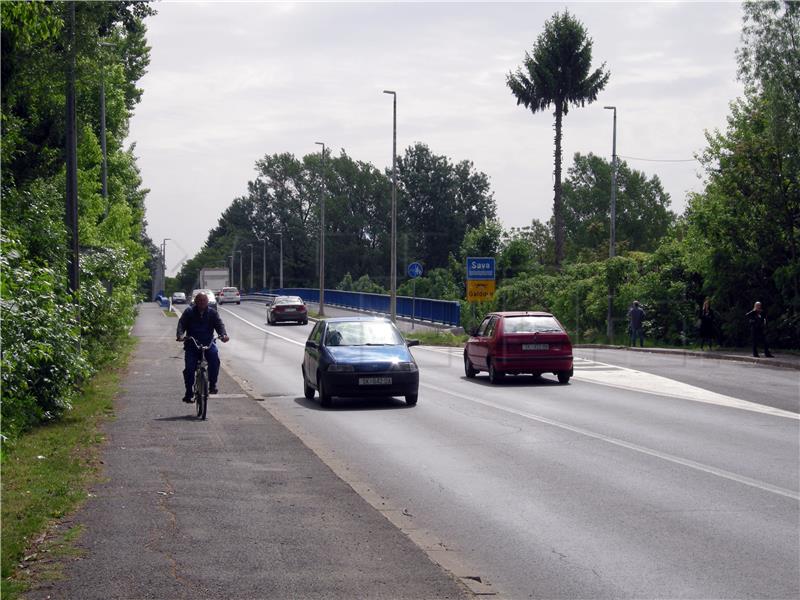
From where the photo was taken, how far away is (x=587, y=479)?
10.3m

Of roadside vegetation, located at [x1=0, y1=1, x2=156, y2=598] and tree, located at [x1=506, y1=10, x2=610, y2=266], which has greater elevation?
tree, located at [x1=506, y1=10, x2=610, y2=266]

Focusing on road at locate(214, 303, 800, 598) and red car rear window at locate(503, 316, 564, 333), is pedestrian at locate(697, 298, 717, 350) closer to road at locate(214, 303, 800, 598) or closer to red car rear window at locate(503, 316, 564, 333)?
road at locate(214, 303, 800, 598)

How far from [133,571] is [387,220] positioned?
11761cm

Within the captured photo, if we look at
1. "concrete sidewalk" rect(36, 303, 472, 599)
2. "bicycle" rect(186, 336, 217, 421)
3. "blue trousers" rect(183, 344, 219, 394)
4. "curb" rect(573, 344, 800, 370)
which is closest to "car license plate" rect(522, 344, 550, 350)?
"blue trousers" rect(183, 344, 219, 394)

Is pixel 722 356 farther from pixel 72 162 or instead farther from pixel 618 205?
pixel 618 205

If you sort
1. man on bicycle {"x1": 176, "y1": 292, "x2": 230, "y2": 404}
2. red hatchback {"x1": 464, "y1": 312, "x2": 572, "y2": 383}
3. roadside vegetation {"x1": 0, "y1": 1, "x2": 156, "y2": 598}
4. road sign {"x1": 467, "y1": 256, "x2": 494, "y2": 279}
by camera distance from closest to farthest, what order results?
roadside vegetation {"x1": 0, "y1": 1, "x2": 156, "y2": 598} < man on bicycle {"x1": 176, "y1": 292, "x2": 230, "y2": 404} < red hatchback {"x1": 464, "y1": 312, "x2": 572, "y2": 383} < road sign {"x1": 467, "y1": 256, "x2": 494, "y2": 279}

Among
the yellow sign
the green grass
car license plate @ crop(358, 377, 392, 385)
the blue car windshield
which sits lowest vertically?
the green grass

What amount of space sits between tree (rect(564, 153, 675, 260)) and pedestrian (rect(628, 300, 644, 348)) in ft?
246

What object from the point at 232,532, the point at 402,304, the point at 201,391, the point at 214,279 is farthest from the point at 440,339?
the point at 214,279

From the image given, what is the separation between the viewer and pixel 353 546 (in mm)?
7051

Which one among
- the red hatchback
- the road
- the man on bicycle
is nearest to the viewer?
the road

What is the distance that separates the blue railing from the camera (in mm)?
53469

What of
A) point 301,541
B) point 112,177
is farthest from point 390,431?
point 112,177

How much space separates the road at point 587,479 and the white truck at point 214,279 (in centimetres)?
6496
